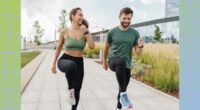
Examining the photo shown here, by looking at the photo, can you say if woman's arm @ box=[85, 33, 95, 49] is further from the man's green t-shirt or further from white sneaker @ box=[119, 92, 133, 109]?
white sneaker @ box=[119, 92, 133, 109]

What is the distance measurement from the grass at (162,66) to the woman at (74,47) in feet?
9.40

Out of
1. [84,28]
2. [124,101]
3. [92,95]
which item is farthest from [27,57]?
[84,28]

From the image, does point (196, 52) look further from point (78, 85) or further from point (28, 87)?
point (28, 87)

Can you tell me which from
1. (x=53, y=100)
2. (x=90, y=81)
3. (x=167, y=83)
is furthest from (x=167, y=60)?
(x=53, y=100)

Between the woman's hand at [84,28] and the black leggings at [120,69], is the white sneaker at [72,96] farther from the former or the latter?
the woman's hand at [84,28]

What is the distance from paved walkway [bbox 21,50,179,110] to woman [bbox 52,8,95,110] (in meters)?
1.08

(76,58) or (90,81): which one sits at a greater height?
(76,58)

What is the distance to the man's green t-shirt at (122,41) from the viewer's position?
4.54m

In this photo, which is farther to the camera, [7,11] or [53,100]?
[53,100]

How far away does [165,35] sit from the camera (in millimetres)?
9438

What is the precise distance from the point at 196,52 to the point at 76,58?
4.87ft

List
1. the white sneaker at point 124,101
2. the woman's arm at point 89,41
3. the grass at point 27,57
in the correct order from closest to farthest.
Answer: the woman's arm at point 89,41 < the white sneaker at point 124,101 < the grass at point 27,57

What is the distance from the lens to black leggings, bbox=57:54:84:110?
4.37m

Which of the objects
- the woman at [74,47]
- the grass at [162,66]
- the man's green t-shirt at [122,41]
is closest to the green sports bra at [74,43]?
the woman at [74,47]
